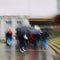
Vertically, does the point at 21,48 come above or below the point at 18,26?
below

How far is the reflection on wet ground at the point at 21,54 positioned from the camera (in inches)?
33.1

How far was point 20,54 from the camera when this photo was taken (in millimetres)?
846

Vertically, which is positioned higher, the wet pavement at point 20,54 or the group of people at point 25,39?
the group of people at point 25,39

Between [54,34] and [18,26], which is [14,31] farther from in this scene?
[54,34]

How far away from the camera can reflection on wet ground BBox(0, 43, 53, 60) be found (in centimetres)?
84

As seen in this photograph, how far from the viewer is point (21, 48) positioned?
862 millimetres

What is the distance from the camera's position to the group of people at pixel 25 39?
853 mm

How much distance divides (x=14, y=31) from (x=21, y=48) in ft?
0.40

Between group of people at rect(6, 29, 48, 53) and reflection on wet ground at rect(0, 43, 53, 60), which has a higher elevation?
group of people at rect(6, 29, 48, 53)
